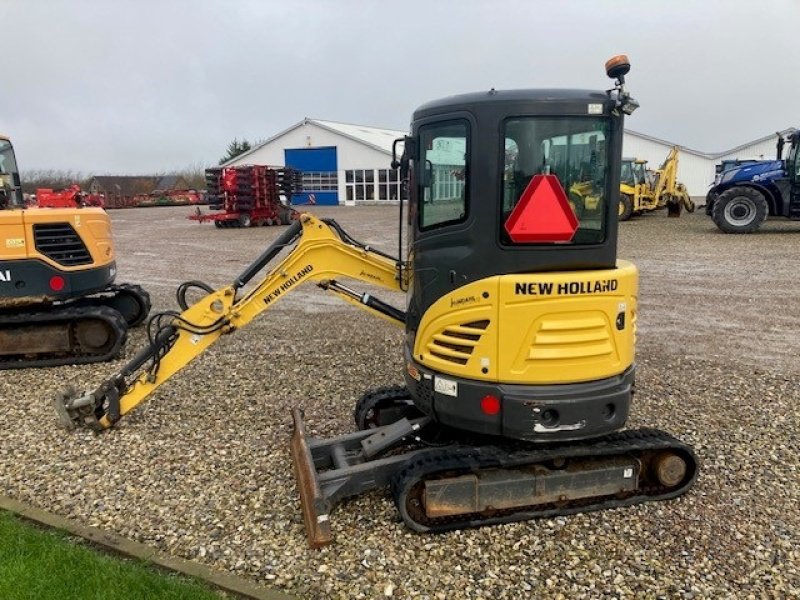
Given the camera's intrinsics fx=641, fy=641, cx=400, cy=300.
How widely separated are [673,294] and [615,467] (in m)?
8.68

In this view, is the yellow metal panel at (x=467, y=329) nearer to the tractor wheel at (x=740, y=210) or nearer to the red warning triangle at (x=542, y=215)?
the red warning triangle at (x=542, y=215)

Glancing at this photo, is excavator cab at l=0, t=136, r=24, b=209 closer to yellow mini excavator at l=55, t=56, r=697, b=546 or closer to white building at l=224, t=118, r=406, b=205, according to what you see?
yellow mini excavator at l=55, t=56, r=697, b=546

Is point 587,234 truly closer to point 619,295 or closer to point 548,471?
point 619,295

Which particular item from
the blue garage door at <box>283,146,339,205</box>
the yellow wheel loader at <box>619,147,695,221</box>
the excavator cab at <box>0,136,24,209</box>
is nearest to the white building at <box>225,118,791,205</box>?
the blue garage door at <box>283,146,339,205</box>

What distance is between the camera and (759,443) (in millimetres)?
5816

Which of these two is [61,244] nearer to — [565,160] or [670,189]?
[565,160]

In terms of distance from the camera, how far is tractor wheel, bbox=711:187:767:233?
20531 mm

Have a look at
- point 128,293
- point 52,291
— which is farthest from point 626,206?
point 52,291

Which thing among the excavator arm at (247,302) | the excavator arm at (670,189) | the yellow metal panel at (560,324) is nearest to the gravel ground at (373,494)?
the excavator arm at (247,302)

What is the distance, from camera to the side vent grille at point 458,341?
443 cm

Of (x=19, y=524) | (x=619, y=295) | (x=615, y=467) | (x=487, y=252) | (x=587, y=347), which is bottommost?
(x=19, y=524)

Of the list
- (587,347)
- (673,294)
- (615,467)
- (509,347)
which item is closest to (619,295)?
(587,347)

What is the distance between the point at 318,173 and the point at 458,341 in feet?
145

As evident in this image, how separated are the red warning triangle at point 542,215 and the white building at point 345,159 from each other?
130 feet
